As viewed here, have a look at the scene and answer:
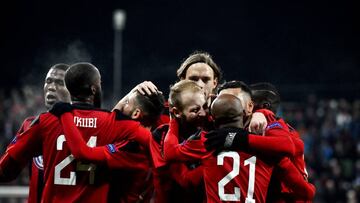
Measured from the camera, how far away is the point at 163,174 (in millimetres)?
4984

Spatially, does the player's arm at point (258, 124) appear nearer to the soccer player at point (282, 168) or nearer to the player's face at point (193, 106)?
the soccer player at point (282, 168)

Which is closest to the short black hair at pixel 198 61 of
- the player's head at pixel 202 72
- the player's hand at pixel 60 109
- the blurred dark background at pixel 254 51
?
the player's head at pixel 202 72

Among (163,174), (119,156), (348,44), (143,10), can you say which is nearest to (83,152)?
(119,156)

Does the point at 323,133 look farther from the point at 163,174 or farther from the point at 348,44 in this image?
the point at 348,44

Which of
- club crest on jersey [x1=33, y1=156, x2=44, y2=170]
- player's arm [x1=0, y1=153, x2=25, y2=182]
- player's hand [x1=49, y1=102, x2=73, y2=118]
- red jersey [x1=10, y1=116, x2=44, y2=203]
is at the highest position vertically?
player's hand [x1=49, y1=102, x2=73, y2=118]

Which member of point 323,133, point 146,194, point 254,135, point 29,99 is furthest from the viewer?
point 29,99

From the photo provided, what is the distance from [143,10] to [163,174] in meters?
34.6

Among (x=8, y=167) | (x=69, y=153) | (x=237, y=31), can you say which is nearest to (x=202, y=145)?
(x=69, y=153)

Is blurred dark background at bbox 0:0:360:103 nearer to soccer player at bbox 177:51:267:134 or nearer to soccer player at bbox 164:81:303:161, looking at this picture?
soccer player at bbox 177:51:267:134

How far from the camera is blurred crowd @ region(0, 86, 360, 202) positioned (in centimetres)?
1703

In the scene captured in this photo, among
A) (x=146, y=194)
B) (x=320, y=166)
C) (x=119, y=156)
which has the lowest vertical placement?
(x=320, y=166)

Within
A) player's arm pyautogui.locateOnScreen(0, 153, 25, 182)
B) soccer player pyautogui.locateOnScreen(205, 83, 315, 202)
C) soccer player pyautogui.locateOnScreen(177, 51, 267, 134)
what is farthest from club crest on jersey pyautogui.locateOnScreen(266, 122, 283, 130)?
player's arm pyautogui.locateOnScreen(0, 153, 25, 182)

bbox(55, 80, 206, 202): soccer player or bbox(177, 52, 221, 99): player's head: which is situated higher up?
bbox(177, 52, 221, 99): player's head

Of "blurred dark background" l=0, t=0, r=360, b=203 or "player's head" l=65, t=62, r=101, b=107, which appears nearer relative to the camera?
"player's head" l=65, t=62, r=101, b=107
